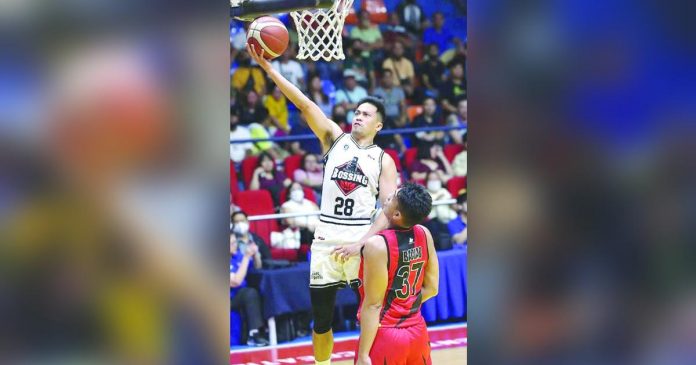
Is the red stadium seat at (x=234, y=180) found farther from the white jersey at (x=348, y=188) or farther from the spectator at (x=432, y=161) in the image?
the white jersey at (x=348, y=188)

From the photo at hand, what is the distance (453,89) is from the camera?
12.2 metres

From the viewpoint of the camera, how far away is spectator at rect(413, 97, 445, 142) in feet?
35.9

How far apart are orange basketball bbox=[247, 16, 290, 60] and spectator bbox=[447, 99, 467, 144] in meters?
5.76

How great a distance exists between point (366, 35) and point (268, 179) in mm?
3381

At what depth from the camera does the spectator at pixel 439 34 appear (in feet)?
41.8

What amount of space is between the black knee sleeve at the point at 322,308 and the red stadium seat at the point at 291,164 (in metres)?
3.80

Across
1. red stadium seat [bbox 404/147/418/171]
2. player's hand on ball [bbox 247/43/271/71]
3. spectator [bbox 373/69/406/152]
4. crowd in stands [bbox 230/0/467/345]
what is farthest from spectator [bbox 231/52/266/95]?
player's hand on ball [bbox 247/43/271/71]

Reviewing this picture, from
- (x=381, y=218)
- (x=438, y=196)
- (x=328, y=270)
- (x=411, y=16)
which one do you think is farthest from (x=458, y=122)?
(x=381, y=218)
